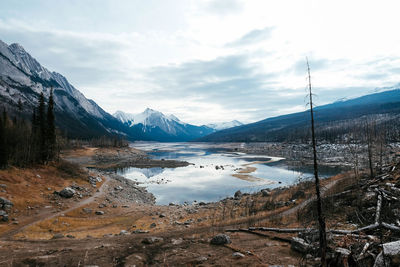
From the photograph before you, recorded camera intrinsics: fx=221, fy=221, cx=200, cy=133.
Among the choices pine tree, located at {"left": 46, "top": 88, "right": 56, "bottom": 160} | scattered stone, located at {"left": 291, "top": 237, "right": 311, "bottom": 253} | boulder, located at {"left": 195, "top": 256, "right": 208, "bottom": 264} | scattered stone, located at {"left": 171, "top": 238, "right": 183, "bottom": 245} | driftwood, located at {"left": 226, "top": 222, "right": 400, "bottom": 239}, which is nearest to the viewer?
driftwood, located at {"left": 226, "top": 222, "right": 400, "bottom": 239}

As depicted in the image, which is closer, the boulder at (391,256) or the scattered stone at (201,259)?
the boulder at (391,256)

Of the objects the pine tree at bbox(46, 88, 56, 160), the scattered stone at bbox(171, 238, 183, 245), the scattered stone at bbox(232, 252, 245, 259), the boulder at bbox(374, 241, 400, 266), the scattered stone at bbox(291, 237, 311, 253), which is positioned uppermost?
the pine tree at bbox(46, 88, 56, 160)

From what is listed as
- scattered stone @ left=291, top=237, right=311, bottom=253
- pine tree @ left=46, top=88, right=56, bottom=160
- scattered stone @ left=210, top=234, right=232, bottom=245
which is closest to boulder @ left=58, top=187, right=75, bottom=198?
pine tree @ left=46, top=88, right=56, bottom=160

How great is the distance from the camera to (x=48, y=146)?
50562 millimetres

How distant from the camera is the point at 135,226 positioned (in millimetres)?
28125

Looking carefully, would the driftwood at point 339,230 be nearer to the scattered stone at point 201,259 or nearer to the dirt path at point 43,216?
the scattered stone at point 201,259

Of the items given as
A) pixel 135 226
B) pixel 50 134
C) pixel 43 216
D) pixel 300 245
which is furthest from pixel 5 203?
pixel 300 245

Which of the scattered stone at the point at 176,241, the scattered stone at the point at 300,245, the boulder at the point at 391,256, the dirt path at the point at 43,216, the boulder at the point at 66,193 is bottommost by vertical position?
the dirt path at the point at 43,216

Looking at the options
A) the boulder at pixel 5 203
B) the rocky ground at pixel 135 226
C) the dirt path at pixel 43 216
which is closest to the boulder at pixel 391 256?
the rocky ground at pixel 135 226

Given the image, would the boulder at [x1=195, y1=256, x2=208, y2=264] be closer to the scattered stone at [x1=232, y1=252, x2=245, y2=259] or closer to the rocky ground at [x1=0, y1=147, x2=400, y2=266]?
the rocky ground at [x1=0, y1=147, x2=400, y2=266]

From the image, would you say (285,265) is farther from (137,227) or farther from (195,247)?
(137,227)

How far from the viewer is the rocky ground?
12.9 metres

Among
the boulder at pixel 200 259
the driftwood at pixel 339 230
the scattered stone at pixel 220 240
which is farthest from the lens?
the scattered stone at pixel 220 240

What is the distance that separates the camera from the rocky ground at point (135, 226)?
42.4ft
